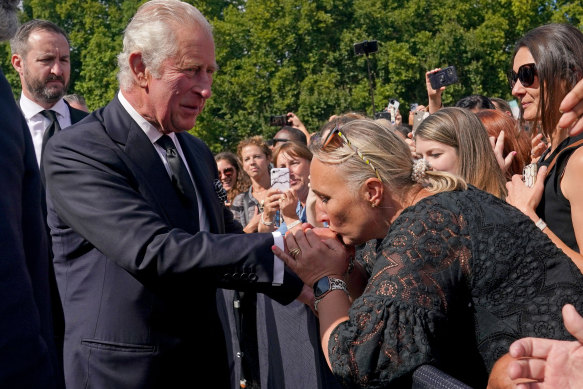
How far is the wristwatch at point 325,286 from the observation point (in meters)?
3.06

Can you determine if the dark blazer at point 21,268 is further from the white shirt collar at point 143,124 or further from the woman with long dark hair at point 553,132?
the woman with long dark hair at point 553,132

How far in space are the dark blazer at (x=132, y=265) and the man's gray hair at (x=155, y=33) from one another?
0.29 meters

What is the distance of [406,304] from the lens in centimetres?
264

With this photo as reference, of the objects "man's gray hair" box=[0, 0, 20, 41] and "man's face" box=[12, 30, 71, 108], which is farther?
"man's face" box=[12, 30, 71, 108]

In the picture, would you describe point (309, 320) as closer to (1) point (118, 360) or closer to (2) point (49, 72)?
(1) point (118, 360)

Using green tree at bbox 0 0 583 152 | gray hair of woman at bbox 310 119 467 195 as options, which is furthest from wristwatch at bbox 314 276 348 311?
green tree at bbox 0 0 583 152

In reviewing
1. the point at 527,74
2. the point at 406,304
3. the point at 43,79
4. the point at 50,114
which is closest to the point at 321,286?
the point at 406,304

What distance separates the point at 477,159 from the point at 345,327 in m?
2.01

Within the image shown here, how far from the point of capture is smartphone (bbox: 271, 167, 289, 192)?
21.1 feet

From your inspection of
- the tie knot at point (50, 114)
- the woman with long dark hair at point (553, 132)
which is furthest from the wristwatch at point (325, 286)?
the tie knot at point (50, 114)

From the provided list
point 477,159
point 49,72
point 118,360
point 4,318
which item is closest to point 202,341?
point 118,360

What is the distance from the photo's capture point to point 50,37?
5312 millimetres

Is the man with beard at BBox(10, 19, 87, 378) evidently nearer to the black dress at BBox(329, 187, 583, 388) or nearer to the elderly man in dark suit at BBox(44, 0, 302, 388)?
the elderly man in dark suit at BBox(44, 0, 302, 388)

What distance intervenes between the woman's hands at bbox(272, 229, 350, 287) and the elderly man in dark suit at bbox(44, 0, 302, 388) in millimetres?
77
